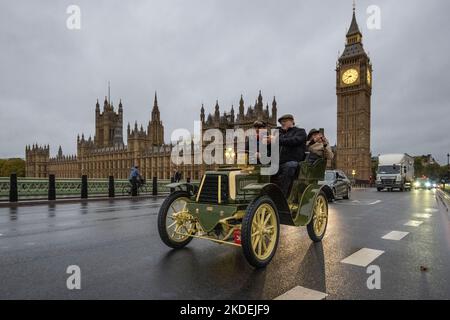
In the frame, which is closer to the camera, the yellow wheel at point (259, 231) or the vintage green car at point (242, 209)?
the yellow wheel at point (259, 231)

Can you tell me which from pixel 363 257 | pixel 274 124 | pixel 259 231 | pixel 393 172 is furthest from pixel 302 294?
pixel 274 124

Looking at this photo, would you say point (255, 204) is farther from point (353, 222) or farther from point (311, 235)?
point (353, 222)

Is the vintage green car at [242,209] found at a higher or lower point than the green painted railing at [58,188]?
higher

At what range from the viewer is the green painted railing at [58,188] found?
48.6 feet

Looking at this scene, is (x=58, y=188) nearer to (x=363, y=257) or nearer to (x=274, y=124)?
(x=363, y=257)

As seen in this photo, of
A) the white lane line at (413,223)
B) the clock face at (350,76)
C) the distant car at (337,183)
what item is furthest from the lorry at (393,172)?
the clock face at (350,76)

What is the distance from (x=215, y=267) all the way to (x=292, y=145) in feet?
8.27

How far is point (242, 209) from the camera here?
4.63m

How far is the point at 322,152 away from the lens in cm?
609

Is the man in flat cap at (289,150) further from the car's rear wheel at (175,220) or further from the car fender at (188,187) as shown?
the car's rear wheel at (175,220)

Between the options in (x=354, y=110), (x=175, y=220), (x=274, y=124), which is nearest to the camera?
(x=175, y=220)
